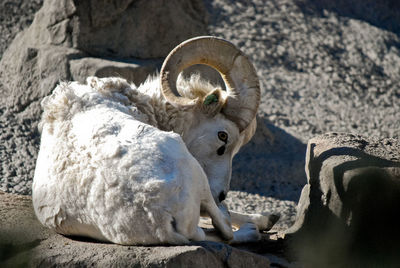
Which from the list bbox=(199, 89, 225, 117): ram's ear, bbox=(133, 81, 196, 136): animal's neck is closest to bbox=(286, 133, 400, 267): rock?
bbox=(199, 89, 225, 117): ram's ear

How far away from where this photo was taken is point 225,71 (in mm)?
6047

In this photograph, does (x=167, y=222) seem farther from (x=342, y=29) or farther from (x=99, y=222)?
(x=342, y=29)

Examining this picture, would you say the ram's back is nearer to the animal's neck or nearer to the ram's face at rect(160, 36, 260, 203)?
the animal's neck

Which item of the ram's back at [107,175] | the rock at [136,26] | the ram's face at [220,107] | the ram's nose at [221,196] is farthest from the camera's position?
the rock at [136,26]

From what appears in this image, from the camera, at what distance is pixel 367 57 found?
45.4 feet

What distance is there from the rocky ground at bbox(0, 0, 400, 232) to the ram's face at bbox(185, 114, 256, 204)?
2.29 metres

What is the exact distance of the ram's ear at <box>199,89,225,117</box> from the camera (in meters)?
6.07

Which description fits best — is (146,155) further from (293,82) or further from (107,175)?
(293,82)

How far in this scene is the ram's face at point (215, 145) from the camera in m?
5.95

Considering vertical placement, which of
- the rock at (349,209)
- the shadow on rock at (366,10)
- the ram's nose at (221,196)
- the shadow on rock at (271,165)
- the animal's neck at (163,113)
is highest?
the animal's neck at (163,113)

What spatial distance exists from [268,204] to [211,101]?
123 inches

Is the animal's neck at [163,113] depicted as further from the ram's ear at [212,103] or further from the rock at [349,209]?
the rock at [349,209]

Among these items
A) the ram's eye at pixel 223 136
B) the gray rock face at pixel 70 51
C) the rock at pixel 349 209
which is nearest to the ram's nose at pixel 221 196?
the ram's eye at pixel 223 136

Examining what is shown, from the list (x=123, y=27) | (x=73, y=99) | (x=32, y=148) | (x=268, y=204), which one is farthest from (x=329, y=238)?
(x=123, y=27)
